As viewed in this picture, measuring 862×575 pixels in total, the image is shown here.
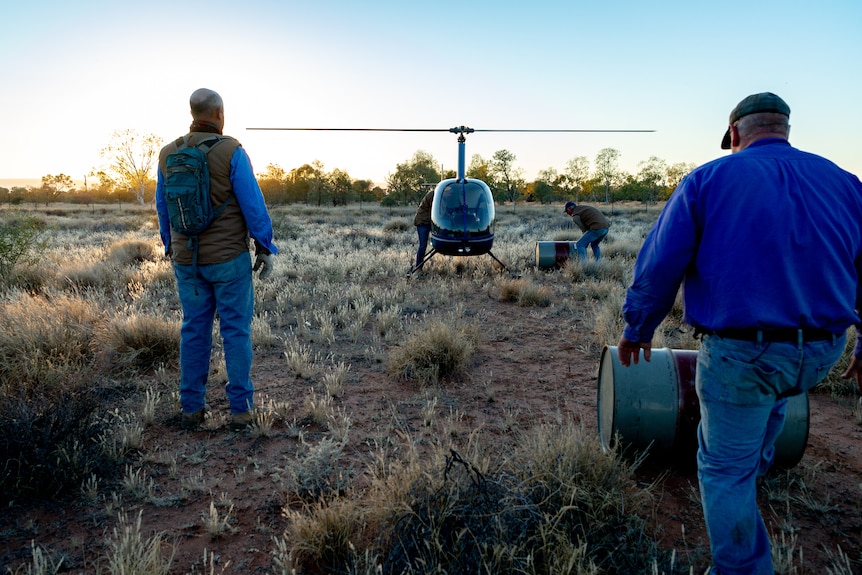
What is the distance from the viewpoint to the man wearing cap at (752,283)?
1.95m

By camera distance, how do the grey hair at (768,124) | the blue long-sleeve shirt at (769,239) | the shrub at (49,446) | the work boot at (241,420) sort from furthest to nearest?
the work boot at (241,420), the shrub at (49,446), the grey hair at (768,124), the blue long-sleeve shirt at (769,239)

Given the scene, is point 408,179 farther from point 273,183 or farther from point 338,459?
point 338,459

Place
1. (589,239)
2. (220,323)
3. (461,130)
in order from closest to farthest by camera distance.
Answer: (220,323), (461,130), (589,239)

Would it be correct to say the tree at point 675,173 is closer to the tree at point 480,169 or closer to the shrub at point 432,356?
the tree at point 480,169

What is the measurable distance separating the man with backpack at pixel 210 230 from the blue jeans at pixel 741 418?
3048mm

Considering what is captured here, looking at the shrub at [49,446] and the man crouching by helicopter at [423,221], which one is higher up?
the man crouching by helicopter at [423,221]

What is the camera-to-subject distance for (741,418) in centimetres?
205

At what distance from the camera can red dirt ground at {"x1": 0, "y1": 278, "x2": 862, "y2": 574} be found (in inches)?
107

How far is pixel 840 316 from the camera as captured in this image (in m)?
1.98

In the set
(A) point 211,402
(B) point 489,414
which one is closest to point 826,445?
(B) point 489,414

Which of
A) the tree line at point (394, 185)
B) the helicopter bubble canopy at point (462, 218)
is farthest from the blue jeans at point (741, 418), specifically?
the tree line at point (394, 185)

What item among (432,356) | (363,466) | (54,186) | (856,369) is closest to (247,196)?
(363,466)

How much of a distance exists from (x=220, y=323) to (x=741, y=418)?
3391 millimetres

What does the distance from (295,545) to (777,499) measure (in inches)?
115
